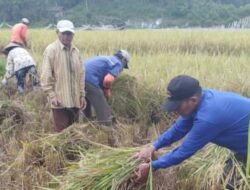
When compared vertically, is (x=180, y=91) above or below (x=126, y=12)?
above

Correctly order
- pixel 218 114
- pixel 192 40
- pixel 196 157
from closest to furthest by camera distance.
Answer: pixel 218 114
pixel 196 157
pixel 192 40

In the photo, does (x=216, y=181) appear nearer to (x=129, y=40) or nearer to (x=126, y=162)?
(x=126, y=162)

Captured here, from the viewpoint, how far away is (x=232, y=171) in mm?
3453

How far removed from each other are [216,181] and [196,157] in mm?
468

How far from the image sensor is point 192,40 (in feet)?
38.6

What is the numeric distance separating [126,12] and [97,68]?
2994cm

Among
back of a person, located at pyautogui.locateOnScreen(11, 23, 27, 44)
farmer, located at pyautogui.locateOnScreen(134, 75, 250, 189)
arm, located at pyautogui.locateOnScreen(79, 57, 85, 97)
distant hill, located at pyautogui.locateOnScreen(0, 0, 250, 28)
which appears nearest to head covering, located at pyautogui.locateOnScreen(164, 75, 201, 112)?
farmer, located at pyautogui.locateOnScreen(134, 75, 250, 189)

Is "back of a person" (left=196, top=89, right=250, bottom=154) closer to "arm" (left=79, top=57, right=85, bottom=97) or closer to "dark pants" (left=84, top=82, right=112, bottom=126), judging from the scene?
"arm" (left=79, top=57, right=85, bottom=97)

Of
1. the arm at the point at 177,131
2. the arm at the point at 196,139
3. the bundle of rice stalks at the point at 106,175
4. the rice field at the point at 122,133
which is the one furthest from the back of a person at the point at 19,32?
the arm at the point at 196,139

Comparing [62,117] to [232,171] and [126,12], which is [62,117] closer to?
[232,171]

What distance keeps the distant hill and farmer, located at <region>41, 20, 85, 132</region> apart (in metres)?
25.4

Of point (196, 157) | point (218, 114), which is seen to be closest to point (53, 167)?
point (196, 157)

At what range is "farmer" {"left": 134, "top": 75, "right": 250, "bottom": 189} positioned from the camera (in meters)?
3.01

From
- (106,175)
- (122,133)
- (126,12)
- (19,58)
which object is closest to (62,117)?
(122,133)
